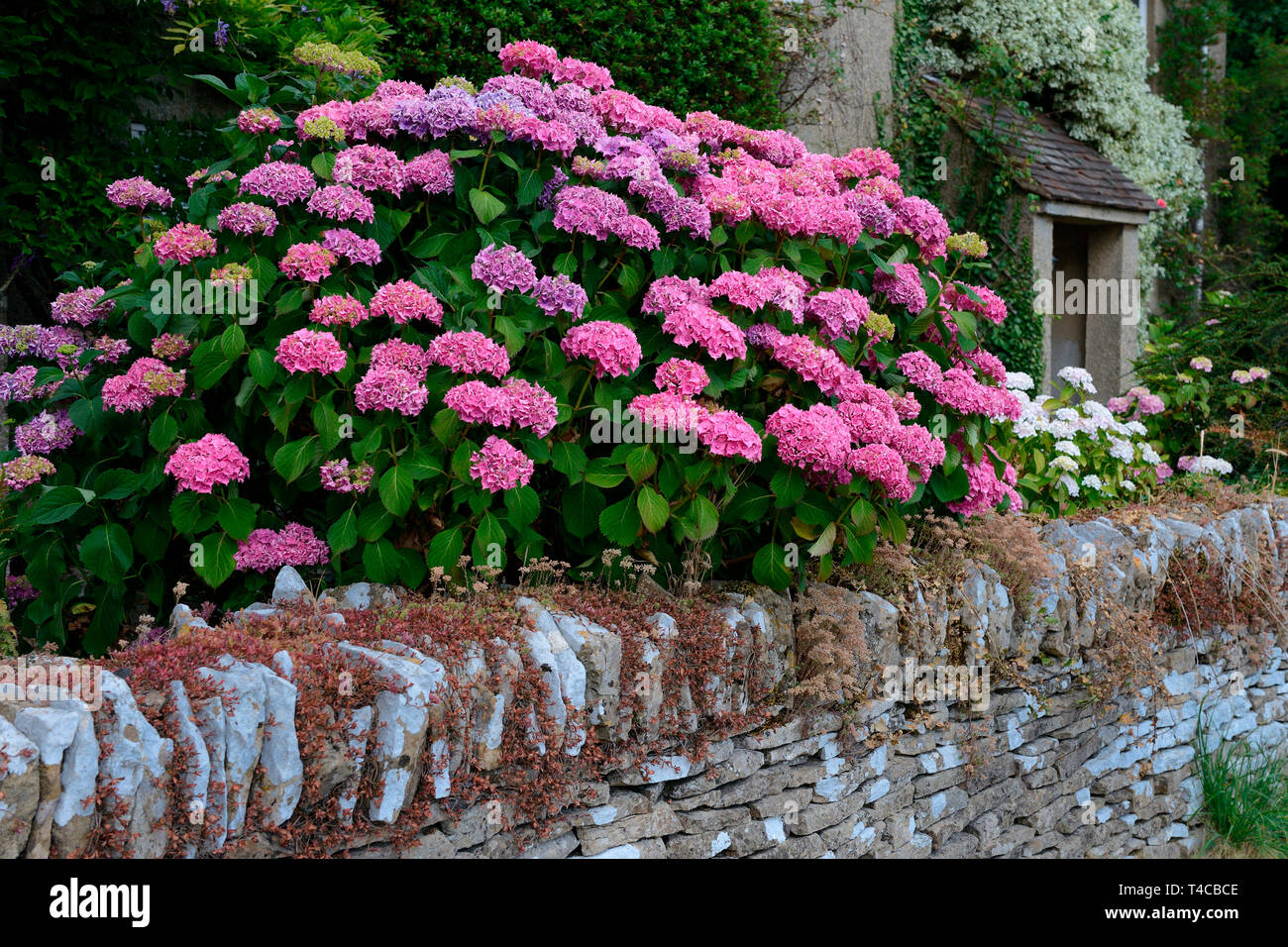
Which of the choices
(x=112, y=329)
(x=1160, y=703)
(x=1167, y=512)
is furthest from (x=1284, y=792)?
(x=112, y=329)

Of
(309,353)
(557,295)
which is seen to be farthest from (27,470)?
(557,295)

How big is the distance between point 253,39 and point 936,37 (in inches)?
311

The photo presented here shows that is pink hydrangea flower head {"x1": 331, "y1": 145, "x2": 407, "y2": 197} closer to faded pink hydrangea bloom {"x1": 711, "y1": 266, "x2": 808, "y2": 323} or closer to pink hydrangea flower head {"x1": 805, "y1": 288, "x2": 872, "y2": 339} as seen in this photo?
faded pink hydrangea bloom {"x1": 711, "y1": 266, "x2": 808, "y2": 323}

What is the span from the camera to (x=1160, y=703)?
5.11 meters

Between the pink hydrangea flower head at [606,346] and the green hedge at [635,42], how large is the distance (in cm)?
348

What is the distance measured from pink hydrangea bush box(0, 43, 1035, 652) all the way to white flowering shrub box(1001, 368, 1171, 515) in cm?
218

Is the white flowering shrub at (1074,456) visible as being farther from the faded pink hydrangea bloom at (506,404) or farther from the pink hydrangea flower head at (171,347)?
the pink hydrangea flower head at (171,347)

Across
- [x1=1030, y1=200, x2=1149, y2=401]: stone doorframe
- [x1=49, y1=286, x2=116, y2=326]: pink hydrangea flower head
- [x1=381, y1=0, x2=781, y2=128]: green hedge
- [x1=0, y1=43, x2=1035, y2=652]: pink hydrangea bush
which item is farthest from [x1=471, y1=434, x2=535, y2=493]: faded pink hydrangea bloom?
[x1=1030, y1=200, x2=1149, y2=401]: stone doorframe

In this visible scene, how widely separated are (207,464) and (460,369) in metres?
0.77

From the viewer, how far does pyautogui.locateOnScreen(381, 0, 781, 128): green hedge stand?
21.0 feet

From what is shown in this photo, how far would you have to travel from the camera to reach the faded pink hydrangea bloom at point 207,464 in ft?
9.61

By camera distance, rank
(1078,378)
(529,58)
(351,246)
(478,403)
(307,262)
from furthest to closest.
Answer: (1078,378), (529,58), (351,246), (307,262), (478,403)

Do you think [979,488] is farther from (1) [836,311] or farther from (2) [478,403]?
(2) [478,403]

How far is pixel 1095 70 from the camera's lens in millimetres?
11336
